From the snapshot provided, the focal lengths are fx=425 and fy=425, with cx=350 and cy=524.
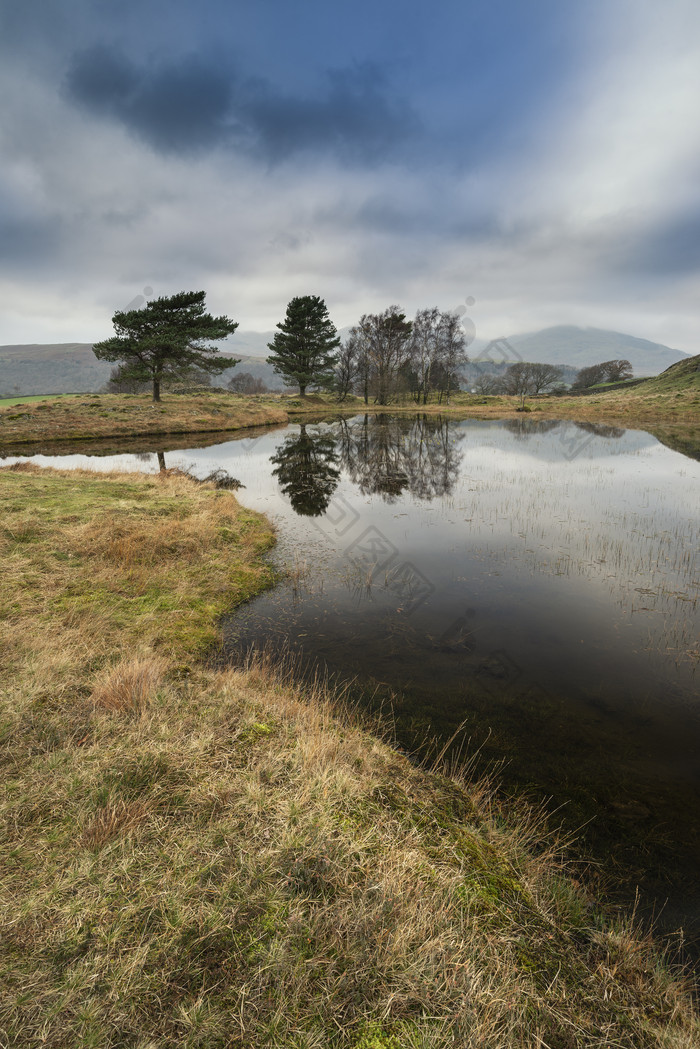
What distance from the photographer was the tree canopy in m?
47.4

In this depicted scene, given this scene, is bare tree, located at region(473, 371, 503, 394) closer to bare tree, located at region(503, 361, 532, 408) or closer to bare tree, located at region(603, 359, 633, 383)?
bare tree, located at region(503, 361, 532, 408)

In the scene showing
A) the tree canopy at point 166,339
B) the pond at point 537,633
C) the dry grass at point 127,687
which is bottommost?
the pond at point 537,633

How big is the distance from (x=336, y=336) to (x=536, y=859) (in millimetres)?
80181

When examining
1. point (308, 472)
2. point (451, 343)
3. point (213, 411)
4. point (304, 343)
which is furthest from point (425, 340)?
point (308, 472)

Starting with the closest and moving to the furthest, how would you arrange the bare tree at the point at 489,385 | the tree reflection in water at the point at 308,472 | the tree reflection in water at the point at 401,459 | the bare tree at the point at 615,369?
the tree reflection in water at the point at 308,472 → the tree reflection in water at the point at 401,459 → the bare tree at the point at 489,385 → the bare tree at the point at 615,369

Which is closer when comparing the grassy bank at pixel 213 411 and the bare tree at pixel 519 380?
the grassy bank at pixel 213 411

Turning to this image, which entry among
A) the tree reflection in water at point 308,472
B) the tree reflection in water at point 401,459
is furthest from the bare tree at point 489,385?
the tree reflection in water at point 308,472

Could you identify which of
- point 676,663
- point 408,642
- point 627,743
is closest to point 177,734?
point 408,642

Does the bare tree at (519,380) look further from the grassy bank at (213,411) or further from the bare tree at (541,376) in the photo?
the grassy bank at (213,411)

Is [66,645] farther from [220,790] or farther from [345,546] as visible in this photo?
[345,546]

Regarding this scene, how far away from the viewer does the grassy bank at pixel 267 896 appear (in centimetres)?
Result: 262

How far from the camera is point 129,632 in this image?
861 centimetres

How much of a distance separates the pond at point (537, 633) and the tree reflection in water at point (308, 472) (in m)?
0.37

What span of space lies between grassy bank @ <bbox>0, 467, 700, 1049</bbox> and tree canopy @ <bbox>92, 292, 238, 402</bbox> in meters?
48.5
